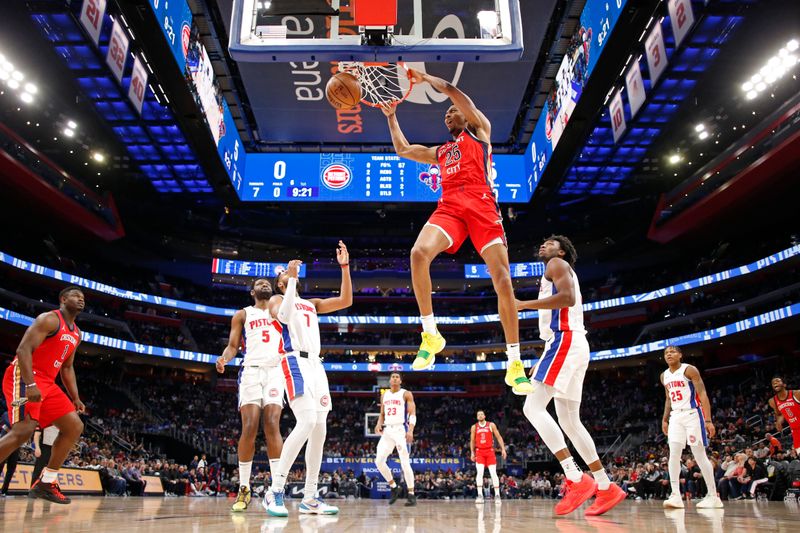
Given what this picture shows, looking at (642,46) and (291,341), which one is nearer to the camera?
(291,341)

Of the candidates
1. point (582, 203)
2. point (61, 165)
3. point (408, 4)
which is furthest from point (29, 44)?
point (582, 203)

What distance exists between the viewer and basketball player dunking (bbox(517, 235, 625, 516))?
488 centimetres

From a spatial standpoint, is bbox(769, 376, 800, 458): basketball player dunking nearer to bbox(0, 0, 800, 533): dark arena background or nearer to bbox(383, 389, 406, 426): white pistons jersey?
bbox(0, 0, 800, 533): dark arena background

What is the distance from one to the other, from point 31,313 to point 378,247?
18.7m

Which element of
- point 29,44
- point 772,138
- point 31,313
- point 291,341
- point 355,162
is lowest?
point 291,341

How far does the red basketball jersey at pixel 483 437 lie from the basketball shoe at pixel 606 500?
27.0 feet

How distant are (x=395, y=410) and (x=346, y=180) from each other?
10941 millimetres

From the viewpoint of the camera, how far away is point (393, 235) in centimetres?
3725

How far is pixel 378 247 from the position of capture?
37.5 m

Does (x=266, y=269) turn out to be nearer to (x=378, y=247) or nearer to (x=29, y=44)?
(x=378, y=247)

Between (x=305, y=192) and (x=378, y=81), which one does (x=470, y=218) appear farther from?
(x=305, y=192)

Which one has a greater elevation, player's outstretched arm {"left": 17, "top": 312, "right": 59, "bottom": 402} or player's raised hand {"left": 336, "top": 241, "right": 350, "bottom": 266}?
player's raised hand {"left": 336, "top": 241, "right": 350, "bottom": 266}

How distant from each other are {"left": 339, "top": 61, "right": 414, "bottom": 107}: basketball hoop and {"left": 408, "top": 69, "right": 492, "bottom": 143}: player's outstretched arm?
115cm

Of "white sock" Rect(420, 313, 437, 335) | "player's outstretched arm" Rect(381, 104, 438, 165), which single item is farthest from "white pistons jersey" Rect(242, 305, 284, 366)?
"player's outstretched arm" Rect(381, 104, 438, 165)
